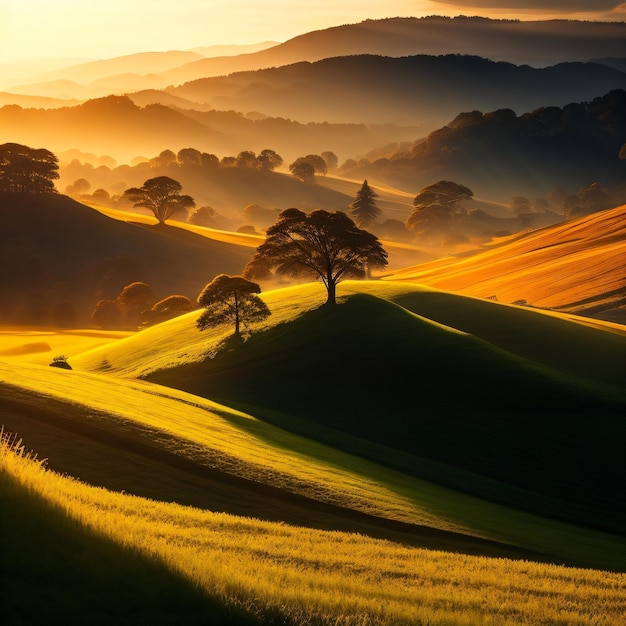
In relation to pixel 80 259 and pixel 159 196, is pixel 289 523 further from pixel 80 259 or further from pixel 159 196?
pixel 159 196

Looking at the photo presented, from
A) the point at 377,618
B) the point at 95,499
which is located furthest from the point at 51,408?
the point at 377,618

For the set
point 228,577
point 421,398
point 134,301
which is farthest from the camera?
point 134,301

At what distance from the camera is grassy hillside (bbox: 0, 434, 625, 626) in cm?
1035

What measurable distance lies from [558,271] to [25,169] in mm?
123531

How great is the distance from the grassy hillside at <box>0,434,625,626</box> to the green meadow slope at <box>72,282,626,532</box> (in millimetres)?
21121

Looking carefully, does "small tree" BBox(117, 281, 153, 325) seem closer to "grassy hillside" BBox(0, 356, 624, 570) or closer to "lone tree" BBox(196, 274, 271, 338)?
"lone tree" BBox(196, 274, 271, 338)

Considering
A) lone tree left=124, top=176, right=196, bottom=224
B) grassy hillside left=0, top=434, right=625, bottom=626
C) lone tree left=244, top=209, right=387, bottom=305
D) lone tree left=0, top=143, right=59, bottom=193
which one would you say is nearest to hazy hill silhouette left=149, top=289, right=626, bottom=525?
lone tree left=244, top=209, right=387, bottom=305

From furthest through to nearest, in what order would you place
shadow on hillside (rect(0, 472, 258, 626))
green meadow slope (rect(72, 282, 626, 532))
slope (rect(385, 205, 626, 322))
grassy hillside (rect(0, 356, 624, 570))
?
slope (rect(385, 205, 626, 322)), green meadow slope (rect(72, 282, 626, 532)), grassy hillside (rect(0, 356, 624, 570)), shadow on hillside (rect(0, 472, 258, 626))

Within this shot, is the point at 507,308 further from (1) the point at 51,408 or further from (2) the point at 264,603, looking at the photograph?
(2) the point at 264,603

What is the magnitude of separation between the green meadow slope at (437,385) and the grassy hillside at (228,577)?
21.1 metres

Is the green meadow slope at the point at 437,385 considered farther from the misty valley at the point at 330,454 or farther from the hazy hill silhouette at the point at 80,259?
the hazy hill silhouette at the point at 80,259

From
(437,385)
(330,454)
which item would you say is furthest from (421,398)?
(330,454)

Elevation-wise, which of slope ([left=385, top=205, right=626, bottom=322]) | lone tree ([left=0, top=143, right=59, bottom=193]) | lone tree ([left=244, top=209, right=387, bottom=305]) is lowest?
lone tree ([left=244, top=209, right=387, bottom=305])

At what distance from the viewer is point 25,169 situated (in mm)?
168125
